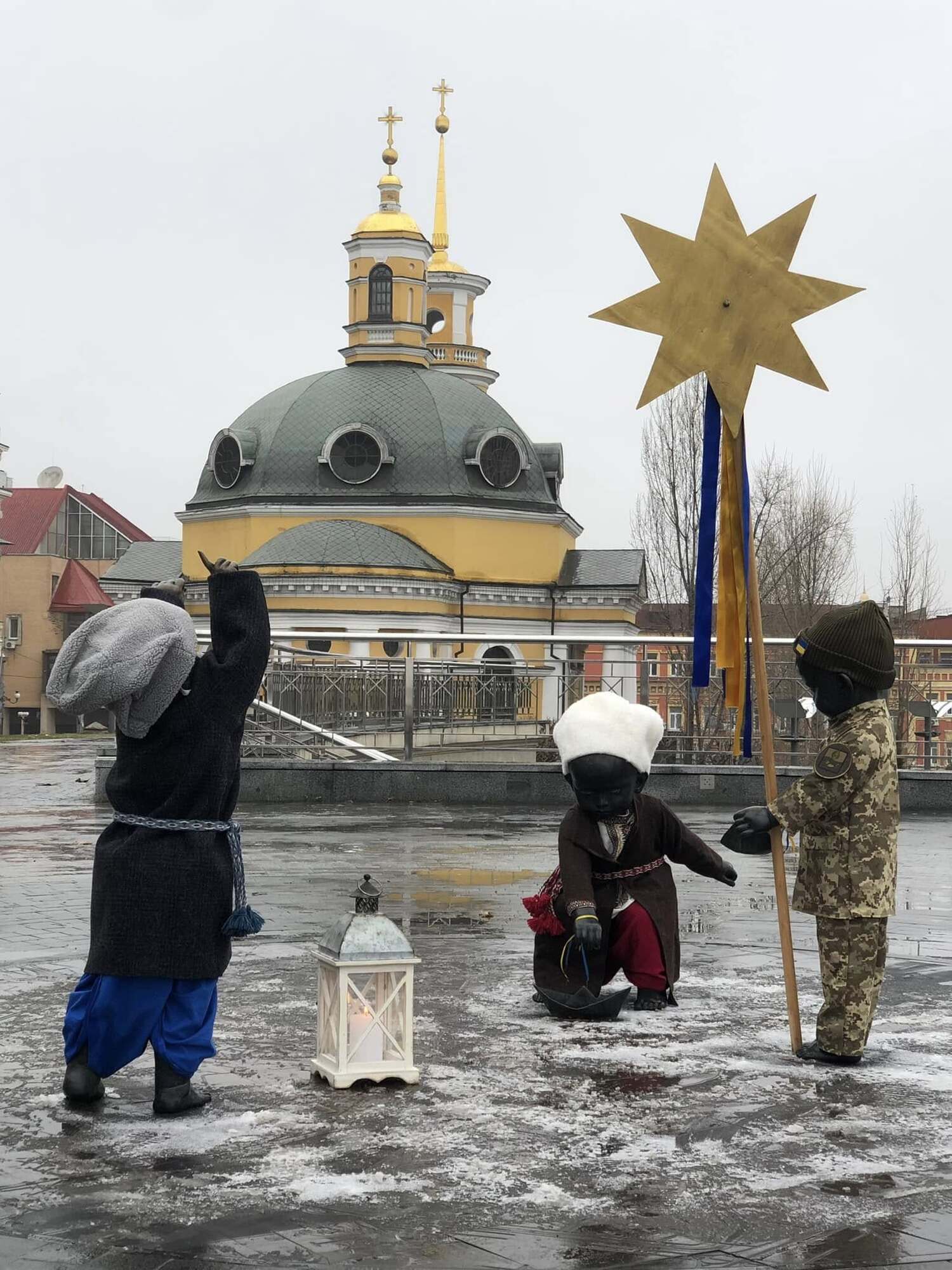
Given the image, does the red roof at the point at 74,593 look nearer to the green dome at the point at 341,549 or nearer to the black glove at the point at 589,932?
the green dome at the point at 341,549

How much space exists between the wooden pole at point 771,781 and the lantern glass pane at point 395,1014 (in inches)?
50.3

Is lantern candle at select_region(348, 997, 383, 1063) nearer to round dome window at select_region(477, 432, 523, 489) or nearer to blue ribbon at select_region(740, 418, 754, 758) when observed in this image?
blue ribbon at select_region(740, 418, 754, 758)

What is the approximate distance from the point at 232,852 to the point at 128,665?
2.13 ft

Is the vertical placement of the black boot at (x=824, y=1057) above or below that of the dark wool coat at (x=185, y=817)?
below

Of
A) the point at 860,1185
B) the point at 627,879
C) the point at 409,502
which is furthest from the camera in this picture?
the point at 409,502

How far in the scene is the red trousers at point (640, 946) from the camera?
6578 millimetres

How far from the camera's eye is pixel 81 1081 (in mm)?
5090

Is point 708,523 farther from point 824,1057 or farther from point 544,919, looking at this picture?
point 824,1057

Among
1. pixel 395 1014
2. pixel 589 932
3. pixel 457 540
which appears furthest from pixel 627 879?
pixel 457 540

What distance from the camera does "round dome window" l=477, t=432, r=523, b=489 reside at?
177 ft

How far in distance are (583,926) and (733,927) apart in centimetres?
305

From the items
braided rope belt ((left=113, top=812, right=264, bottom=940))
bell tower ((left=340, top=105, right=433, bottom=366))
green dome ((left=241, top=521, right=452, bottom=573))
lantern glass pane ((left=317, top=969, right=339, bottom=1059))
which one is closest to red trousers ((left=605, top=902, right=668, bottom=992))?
lantern glass pane ((left=317, top=969, right=339, bottom=1059))

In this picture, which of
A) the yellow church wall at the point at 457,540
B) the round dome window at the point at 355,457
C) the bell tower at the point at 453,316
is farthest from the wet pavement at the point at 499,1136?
the bell tower at the point at 453,316

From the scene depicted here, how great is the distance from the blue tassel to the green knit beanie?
1981 mm
